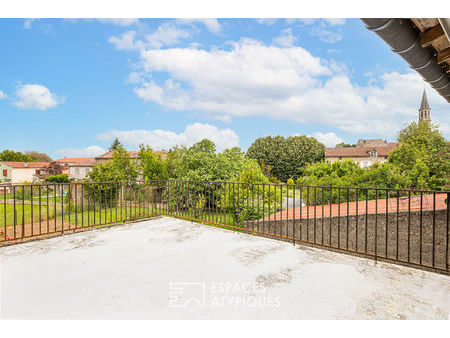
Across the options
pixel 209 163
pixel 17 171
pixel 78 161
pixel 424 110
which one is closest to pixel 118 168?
pixel 209 163

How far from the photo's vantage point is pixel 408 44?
6.49ft

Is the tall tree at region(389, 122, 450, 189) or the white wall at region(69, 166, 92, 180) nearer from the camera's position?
the tall tree at region(389, 122, 450, 189)

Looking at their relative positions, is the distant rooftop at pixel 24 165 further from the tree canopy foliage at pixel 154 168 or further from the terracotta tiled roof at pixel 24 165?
the tree canopy foliage at pixel 154 168

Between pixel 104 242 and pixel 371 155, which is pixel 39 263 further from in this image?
pixel 371 155

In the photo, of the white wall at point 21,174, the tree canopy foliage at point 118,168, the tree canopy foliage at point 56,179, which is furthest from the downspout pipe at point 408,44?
the white wall at point 21,174

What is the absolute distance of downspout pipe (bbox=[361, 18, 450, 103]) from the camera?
1.79 m

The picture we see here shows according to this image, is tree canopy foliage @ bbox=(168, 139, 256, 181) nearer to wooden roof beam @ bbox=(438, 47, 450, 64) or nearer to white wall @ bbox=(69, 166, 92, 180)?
wooden roof beam @ bbox=(438, 47, 450, 64)

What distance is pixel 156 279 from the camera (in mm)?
2305

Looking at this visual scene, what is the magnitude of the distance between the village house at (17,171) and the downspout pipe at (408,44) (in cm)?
4057

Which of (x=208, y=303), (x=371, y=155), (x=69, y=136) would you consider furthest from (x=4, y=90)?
(x=371, y=155)

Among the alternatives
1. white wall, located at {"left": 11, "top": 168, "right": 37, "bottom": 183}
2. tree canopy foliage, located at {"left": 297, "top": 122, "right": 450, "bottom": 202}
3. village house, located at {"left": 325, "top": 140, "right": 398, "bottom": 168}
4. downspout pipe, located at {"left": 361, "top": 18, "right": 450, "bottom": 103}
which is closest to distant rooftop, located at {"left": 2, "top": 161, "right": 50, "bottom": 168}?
white wall, located at {"left": 11, "top": 168, "right": 37, "bottom": 183}

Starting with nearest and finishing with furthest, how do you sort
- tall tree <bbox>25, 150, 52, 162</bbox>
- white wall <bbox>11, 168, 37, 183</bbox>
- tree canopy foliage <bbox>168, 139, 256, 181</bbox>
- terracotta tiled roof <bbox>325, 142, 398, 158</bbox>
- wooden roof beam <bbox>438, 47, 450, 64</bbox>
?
wooden roof beam <bbox>438, 47, 450, 64</bbox>, tree canopy foliage <bbox>168, 139, 256, 181</bbox>, white wall <bbox>11, 168, 37, 183</bbox>, terracotta tiled roof <bbox>325, 142, 398, 158</bbox>, tall tree <bbox>25, 150, 52, 162</bbox>

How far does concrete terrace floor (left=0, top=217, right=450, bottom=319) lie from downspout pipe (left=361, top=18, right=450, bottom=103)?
6.54 ft

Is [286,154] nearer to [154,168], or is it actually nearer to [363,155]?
[363,155]
